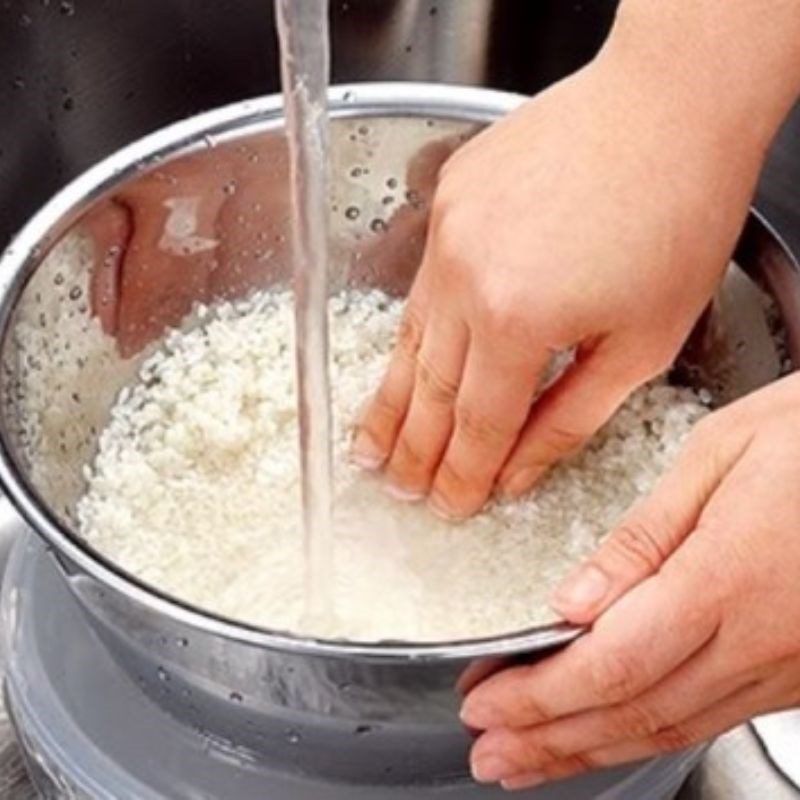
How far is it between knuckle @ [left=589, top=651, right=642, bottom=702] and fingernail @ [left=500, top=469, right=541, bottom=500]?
15 centimetres

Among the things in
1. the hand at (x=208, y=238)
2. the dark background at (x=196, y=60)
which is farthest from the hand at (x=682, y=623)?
the dark background at (x=196, y=60)

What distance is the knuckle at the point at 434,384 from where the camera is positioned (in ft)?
1.87

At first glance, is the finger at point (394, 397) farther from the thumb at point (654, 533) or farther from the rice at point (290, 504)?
the thumb at point (654, 533)

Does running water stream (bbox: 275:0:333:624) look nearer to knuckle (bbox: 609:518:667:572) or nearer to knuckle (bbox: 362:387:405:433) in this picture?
knuckle (bbox: 362:387:405:433)

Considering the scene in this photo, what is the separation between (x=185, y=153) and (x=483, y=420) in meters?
0.18

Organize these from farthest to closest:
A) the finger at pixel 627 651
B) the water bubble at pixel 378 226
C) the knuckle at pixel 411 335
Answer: the water bubble at pixel 378 226
the knuckle at pixel 411 335
the finger at pixel 627 651

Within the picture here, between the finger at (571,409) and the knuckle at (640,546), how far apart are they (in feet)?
0.24

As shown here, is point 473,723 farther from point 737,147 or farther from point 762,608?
point 737,147

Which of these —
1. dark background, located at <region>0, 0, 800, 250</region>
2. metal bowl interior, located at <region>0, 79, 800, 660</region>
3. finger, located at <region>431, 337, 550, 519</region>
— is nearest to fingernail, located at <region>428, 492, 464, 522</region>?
finger, located at <region>431, 337, 550, 519</region>

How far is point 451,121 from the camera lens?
2.22 ft

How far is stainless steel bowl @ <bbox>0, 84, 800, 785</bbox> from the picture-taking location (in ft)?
1.62

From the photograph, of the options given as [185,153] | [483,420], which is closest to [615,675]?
[483,420]

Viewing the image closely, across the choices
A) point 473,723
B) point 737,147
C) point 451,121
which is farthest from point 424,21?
point 473,723

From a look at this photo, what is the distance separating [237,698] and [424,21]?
0.43 m
